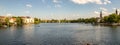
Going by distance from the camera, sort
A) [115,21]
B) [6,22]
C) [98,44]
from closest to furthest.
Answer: [98,44], [6,22], [115,21]

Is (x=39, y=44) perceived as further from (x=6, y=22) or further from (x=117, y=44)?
(x=6, y=22)

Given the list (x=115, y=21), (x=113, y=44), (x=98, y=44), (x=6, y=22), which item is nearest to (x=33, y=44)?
(x=98, y=44)

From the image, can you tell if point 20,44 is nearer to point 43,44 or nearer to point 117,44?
point 43,44

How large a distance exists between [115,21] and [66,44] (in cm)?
12229

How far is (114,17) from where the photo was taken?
6230 inches

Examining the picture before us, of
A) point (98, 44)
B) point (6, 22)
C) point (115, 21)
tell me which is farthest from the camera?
point (115, 21)

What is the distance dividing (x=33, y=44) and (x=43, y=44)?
5.70ft

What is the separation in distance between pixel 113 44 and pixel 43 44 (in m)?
12.2

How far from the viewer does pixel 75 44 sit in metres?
40.8

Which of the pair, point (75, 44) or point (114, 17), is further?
point (114, 17)

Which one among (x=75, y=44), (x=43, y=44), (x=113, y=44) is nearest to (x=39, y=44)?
(x=43, y=44)

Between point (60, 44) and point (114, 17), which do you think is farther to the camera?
point (114, 17)

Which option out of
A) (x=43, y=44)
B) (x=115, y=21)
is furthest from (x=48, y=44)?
(x=115, y=21)

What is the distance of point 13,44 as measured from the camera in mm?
41000
